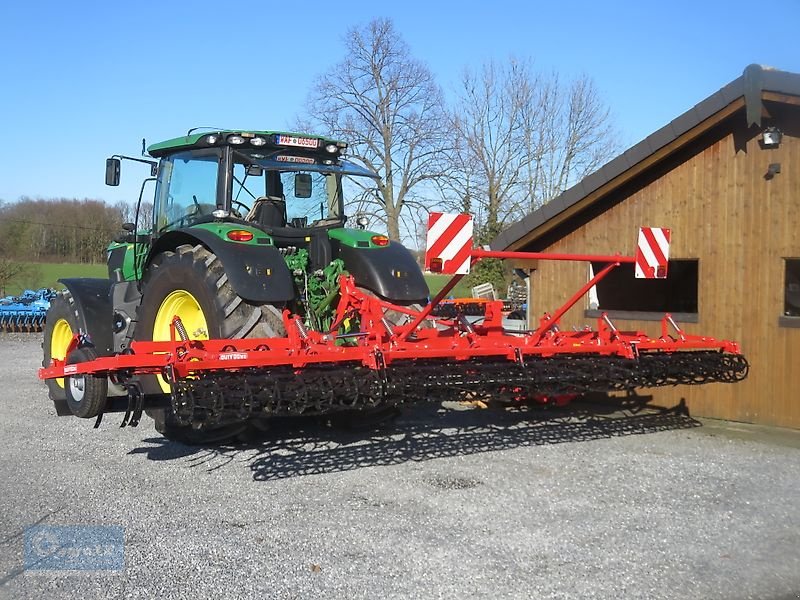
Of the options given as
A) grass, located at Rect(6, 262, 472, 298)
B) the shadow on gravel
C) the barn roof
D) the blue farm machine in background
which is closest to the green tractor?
the shadow on gravel

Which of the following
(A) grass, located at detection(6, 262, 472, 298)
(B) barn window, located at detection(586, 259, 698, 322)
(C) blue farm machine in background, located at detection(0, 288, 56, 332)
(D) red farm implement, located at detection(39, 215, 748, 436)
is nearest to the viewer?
(D) red farm implement, located at detection(39, 215, 748, 436)

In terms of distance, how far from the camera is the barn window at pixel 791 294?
7926 millimetres

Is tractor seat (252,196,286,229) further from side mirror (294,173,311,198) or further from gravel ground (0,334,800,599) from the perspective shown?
gravel ground (0,334,800,599)

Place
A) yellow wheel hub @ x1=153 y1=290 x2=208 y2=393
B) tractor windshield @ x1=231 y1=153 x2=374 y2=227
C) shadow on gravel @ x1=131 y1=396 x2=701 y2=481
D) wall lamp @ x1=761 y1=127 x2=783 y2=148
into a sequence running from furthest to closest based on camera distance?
wall lamp @ x1=761 y1=127 x2=783 y2=148 < tractor windshield @ x1=231 y1=153 x2=374 y2=227 < yellow wheel hub @ x1=153 y1=290 x2=208 y2=393 < shadow on gravel @ x1=131 y1=396 x2=701 y2=481

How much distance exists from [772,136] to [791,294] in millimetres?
1717

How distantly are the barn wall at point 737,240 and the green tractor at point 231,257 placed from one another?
3364 millimetres

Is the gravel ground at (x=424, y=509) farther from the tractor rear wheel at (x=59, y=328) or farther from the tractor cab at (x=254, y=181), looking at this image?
the tractor cab at (x=254, y=181)

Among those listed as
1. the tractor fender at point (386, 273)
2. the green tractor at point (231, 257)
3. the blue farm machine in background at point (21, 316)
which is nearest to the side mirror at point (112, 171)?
the green tractor at point (231, 257)

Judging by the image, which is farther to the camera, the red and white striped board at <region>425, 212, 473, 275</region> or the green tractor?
the green tractor

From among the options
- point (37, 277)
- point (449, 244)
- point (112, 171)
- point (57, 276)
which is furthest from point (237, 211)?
point (57, 276)

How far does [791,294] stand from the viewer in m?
8.48

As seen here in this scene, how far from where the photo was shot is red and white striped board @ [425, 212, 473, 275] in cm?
555

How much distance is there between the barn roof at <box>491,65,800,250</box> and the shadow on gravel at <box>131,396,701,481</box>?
7.41ft

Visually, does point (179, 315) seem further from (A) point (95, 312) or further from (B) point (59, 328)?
(B) point (59, 328)
